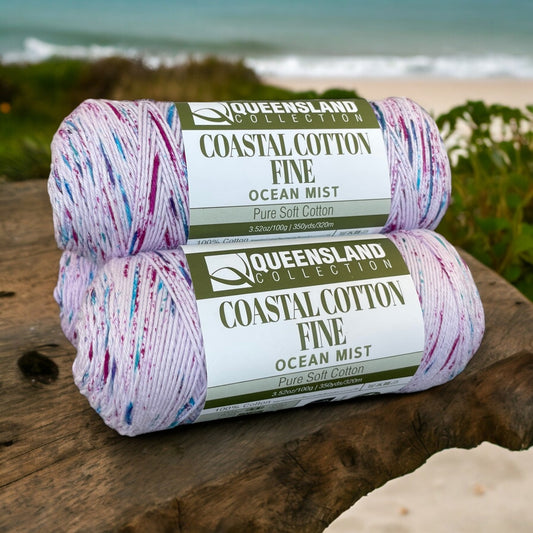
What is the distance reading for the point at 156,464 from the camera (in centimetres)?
56

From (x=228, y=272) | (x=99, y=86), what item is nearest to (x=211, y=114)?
(x=228, y=272)

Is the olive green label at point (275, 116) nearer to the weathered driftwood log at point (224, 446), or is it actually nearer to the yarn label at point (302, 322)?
the yarn label at point (302, 322)

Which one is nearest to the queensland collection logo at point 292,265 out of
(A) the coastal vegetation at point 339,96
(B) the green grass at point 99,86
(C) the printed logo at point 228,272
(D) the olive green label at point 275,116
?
(C) the printed logo at point 228,272

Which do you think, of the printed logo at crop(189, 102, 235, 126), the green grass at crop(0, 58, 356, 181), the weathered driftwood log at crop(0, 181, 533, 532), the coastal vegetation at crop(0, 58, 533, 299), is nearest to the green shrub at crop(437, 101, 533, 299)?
the coastal vegetation at crop(0, 58, 533, 299)

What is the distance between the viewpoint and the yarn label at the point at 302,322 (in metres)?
0.56

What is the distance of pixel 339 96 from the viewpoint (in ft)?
3.50

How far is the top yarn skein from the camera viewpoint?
56 centimetres

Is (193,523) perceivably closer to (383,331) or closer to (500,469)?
(383,331)

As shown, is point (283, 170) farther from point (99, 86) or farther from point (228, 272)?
point (99, 86)

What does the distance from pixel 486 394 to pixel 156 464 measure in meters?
0.38

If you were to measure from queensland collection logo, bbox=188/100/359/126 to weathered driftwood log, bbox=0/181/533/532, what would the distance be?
11.7 inches

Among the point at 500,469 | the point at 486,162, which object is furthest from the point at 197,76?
the point at 500,469

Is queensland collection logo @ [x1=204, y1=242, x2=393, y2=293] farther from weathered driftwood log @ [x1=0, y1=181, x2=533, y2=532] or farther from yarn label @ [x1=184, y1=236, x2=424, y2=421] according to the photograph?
weathered driftwood log @ [x1=0, y1=181, x2=533, y2=532]

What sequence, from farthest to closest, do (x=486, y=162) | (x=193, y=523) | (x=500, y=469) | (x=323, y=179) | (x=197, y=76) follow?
(x=197, y=76) → (x=486, y=162) → (x=500, y=469) → (x=323, y=179) → (x=193, y=523)
